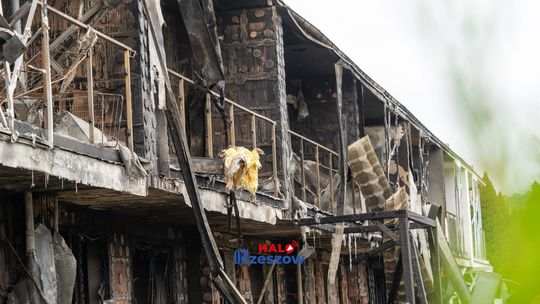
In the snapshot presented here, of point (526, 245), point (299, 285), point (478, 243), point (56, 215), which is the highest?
point (478, 243)

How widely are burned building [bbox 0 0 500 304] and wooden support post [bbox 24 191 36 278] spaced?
0.01 metres

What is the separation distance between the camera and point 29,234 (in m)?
8.69

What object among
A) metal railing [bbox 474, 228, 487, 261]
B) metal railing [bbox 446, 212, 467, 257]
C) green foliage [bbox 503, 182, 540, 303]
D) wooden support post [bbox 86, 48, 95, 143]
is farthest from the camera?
metal railing [bbox 474, 228, 487, 261]

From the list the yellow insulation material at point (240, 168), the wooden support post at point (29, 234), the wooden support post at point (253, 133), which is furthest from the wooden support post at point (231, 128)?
the wooden support post at point (29, 234)

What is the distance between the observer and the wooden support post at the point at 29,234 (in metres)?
8.67

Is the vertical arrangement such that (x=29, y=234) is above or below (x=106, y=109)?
below

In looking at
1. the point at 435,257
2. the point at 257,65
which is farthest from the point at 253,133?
the point at 435,257

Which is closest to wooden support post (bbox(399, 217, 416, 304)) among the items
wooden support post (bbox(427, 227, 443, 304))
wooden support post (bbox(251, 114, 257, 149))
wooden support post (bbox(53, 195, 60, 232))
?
wooden support post (bbox(427, 227, 443, 304))

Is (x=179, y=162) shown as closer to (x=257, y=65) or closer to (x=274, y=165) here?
(x=274, y=165)

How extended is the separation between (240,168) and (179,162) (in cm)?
175

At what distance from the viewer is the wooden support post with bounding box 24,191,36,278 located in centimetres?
867

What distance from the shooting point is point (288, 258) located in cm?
1719

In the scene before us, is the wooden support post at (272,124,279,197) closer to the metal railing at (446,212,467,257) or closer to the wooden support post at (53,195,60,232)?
the wooden support post at (53,195,60,232)

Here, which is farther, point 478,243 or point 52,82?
point 478,243
